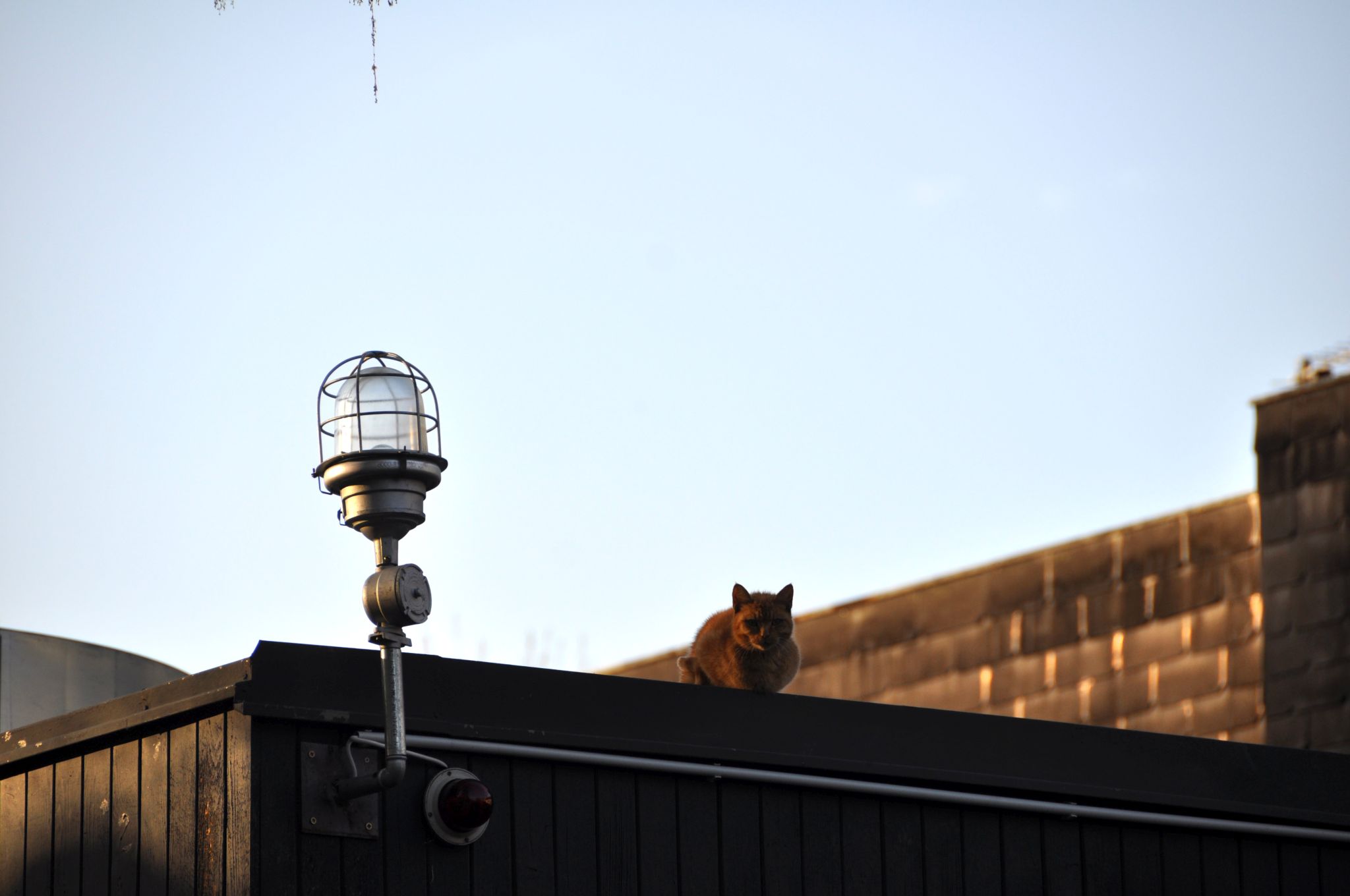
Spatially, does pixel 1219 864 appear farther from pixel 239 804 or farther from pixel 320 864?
pixel 239 804

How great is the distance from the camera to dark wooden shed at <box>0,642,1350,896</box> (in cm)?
566

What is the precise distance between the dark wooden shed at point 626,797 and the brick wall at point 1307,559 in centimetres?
915

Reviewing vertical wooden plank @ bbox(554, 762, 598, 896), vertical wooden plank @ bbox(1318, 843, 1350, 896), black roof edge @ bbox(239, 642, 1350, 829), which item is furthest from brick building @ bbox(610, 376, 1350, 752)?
vertical wooden plank @ bbox(554, 762, 598, 896)

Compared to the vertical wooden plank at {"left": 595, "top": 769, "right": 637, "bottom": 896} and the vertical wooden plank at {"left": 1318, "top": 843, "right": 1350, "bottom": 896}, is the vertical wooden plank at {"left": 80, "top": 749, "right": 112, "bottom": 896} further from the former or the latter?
the vertical wooden plank at {"left": 1318, "top": 843, "right": 1350, "bottom": 896}

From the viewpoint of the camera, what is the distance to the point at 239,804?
554cm

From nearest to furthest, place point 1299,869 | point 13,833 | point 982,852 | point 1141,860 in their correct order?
point 13,833 < point 982,852 < point 1141,860 < point 1299,869

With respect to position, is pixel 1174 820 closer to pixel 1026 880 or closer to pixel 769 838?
pixel 1026 880

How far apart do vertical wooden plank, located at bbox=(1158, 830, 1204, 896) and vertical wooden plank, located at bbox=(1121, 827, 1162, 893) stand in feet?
A: 0.10

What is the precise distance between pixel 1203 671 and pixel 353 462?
13.9 metres

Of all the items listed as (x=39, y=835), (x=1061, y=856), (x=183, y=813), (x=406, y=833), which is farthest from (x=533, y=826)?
(x=1061, y=856)

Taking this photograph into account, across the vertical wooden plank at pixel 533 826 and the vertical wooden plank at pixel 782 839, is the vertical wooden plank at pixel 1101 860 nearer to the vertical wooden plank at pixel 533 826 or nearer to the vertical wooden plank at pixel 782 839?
the vertical wooden plank at pixel 782 839

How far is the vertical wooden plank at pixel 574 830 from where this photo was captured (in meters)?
6.17

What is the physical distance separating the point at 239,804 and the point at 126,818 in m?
0.67

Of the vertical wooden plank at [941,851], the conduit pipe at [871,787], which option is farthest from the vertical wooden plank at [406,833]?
the vertical wooden plank at [941,851]
